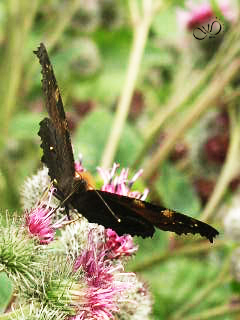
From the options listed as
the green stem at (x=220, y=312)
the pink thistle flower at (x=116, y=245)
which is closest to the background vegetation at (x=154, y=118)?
the green stem at (x=220, y=312)

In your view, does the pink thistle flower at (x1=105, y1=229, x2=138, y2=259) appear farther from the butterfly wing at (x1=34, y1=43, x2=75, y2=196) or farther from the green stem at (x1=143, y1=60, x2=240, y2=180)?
the green stem at (x1=143, y1=60, x2=240, y2=180)

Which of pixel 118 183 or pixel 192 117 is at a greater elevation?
pixel 192 117

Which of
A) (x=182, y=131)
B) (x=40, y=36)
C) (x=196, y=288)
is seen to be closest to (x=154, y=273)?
(x=196, y=288)

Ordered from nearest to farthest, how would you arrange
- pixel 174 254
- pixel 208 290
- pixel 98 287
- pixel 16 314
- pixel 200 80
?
pixel 16 314, pixel 98 287, pixel 174 254, pixel 208 290, pixel 200 80

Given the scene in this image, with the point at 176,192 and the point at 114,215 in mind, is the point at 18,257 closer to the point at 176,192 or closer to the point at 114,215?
the point at 114,215

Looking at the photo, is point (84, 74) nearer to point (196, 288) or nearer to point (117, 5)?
point (117, 5)

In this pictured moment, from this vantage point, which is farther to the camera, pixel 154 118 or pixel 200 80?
pixel 154 118

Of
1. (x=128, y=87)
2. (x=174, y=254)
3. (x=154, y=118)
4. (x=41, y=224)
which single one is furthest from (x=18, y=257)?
(x=154, y=118)

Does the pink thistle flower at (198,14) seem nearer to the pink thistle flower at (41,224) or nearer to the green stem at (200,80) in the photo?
the green stem at (200,80)
